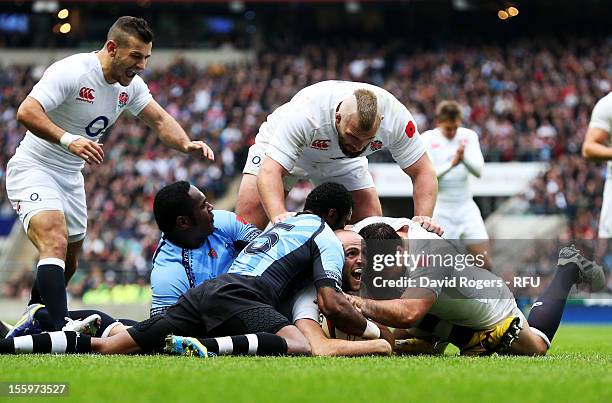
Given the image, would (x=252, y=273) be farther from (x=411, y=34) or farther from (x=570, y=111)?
(x=411, y=34)

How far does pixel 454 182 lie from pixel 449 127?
66 cm

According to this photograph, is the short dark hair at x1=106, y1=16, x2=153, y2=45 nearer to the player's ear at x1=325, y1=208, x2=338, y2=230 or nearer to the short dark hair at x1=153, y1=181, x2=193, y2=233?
the short dark hair at x1=153, y1=181, x2=193, y2=233

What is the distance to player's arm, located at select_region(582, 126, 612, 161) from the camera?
27.0 ft

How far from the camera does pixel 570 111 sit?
27.5m

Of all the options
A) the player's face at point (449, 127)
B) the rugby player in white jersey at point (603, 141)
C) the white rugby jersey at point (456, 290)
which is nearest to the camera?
the white rugby jersey at point (456, 290)

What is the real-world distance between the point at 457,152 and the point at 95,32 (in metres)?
27.5

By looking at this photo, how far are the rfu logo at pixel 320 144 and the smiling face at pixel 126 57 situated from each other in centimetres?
146

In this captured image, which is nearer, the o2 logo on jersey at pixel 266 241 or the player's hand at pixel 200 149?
the o2 logo on jersey at pixel 266 241

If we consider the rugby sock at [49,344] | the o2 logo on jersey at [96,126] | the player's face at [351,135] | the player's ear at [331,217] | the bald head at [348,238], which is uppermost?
the o2 logo on jersey at [96,126]

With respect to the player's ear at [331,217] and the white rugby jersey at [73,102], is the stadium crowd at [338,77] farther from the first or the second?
the player's ear at [331,217]

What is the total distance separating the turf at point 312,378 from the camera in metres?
3.92

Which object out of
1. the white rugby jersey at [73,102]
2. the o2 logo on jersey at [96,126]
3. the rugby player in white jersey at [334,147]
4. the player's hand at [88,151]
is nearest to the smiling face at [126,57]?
the white rugby jersey at [73,102]

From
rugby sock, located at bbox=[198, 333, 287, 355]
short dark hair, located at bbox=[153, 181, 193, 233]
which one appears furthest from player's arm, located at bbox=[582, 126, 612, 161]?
rugby sock, located at bbox=[198, 333, 287, 355]

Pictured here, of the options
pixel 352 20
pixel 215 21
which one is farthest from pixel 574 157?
pixel 215 21
